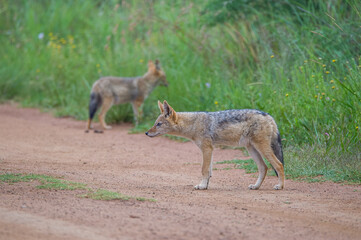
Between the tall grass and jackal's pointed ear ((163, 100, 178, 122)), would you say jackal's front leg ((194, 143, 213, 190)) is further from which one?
the tall grass

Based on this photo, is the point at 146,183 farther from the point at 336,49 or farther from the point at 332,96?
the point at 336,49

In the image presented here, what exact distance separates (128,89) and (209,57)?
210cm

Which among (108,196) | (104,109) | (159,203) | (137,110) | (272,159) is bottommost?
(137,110)

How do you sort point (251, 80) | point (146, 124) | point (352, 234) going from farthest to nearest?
point (146, 124) < point (251, 80) < point (352, 234)

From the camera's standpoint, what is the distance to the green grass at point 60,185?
5477mm

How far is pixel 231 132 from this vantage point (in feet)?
22.0

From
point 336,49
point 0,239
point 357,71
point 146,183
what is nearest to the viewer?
point 0,239

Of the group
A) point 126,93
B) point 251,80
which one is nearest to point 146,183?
point 251,80

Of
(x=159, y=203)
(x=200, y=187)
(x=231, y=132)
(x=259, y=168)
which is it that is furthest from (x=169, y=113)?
(x=159, y=203)

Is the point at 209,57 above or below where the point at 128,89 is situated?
above

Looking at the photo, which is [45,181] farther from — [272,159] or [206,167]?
[272,159]

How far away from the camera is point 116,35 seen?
1622 centimetres

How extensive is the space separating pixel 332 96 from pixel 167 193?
3.54 m

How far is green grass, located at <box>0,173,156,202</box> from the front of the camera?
5.48 meters
